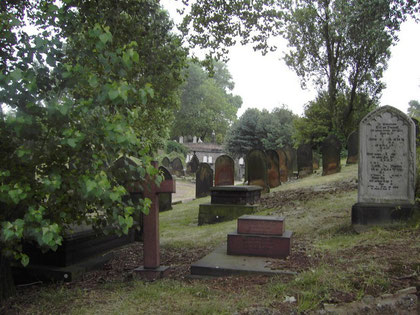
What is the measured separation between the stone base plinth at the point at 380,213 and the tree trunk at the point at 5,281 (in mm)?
5546

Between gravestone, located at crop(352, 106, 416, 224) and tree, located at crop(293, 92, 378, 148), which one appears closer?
gravestone, located at crop(352, 106, 416, 224)

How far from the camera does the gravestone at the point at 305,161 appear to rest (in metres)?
18.9

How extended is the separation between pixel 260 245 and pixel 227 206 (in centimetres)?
455

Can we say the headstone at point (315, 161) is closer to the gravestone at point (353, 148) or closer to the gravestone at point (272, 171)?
the gravestone at point (353, 148)

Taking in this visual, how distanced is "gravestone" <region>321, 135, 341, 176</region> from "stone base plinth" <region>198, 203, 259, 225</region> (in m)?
7.13

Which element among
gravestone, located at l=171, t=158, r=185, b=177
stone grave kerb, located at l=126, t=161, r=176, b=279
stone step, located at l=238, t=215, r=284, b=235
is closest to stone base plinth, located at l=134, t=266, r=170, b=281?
stone grave kerb, located at l=126, t=161, r=176, b=279

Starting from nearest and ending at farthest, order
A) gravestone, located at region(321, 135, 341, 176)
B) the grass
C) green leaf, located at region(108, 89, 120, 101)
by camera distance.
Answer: green leaf, located at region(108, 89, 120, 101)
the grass
gravestone, located at region(321, 135, 341, 176)

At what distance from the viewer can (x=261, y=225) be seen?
19.5 ft

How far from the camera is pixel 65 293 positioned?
453 cm

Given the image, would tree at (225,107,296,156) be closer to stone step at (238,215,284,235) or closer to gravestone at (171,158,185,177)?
gravestone at (171,158,185,177)

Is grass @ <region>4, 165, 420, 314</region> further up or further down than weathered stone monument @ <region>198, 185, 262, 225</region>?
further down

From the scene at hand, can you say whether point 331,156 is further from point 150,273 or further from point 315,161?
point 150,273

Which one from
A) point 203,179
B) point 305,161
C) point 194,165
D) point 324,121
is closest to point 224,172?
point 203,179

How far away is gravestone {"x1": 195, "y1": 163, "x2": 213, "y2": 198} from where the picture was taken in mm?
16139
